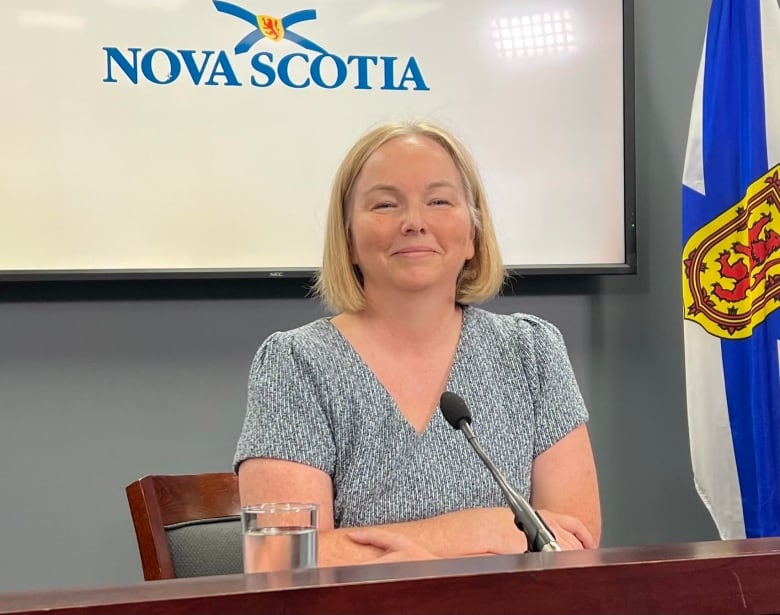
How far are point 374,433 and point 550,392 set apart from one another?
A: 0.32 m

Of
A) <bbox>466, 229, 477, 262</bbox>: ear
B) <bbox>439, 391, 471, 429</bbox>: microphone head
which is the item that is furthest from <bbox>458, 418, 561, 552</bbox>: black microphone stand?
<bbox>466, 229, 477, 262</bbox>: ear

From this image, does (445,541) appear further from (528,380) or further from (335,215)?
(335,215)

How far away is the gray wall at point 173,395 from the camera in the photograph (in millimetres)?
2301

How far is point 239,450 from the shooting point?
1.51 meters

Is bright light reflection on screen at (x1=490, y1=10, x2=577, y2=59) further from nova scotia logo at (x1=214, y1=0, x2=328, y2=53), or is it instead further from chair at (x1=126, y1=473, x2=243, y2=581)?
chair at (x1=126, y1=473, x2=243, y2=581)

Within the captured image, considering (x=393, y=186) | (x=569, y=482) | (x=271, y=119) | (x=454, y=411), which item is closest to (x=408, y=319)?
(x=393, y=186)

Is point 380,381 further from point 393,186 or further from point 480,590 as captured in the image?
point 480,590

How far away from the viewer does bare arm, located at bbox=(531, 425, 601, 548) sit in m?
1.59

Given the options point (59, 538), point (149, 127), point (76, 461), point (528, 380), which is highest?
point (149, 127)

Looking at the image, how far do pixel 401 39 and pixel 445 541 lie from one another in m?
1.44

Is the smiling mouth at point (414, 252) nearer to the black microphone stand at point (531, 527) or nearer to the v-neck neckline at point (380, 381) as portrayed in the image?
the v-neck neckline at point (380, 381)

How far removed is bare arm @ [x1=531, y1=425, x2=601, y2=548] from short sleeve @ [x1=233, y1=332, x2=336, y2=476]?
35cm

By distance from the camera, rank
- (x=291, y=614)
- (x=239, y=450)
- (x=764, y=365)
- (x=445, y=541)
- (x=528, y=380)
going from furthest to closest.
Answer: (x=764, y=365)
(x=528, y=380)
(x=239, y=450)
(x=445, y=541)
(x=291, y=614)

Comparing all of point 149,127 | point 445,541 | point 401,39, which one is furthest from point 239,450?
point 401,39
